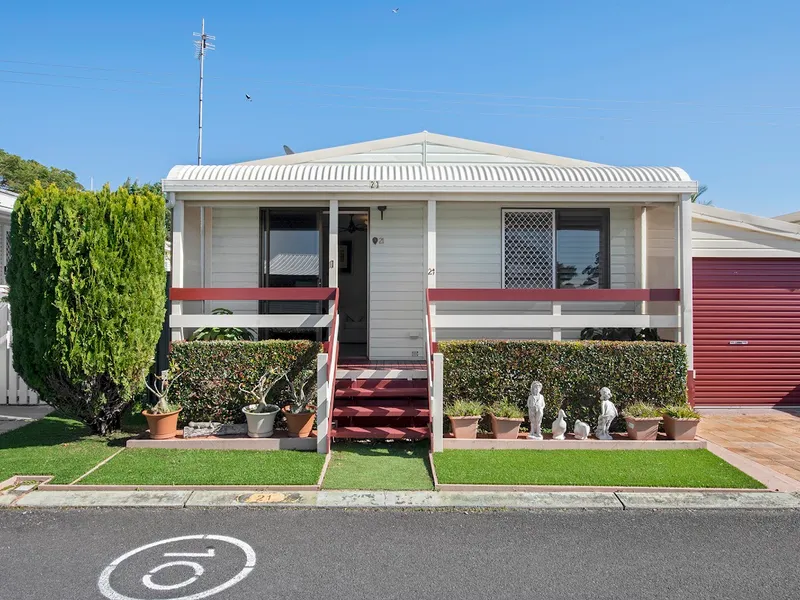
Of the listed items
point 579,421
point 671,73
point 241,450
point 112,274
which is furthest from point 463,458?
point 671,73

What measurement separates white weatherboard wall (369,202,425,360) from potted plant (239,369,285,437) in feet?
6.03

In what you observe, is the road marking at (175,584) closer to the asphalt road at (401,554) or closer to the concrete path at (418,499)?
the asphalt road at (401,554)

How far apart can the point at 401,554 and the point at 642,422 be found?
11.6ft

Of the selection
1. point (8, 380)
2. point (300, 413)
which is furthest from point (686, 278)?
point (8, 380)

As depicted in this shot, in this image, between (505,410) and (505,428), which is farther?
(505,410)

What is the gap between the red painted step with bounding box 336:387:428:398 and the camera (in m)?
6.34

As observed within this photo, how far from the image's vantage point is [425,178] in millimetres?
6906

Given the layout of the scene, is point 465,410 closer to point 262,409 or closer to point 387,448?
point 387,448

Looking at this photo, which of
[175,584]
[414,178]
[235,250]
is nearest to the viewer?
[175,584]

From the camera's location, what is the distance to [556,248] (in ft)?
25.2

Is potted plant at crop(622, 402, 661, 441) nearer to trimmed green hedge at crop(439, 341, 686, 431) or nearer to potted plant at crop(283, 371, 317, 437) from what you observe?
trimmed green hedge at crop(439, 341, 686, 431)

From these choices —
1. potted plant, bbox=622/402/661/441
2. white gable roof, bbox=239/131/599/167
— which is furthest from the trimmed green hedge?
white gable roof, bbox=239/131/599/167


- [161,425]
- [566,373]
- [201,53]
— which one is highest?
[201,53]

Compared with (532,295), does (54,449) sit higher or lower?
lower
